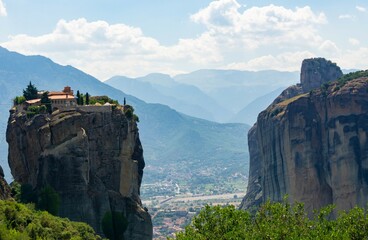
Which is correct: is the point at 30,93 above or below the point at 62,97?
above

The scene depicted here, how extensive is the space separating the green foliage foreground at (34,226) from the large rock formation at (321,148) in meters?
60.7

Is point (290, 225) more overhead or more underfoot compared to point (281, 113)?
more underfoot

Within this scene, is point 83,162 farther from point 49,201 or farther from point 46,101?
point 46,101

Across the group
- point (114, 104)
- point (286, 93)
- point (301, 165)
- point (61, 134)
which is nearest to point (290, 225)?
point (61, 134)

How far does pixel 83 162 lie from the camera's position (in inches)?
2975

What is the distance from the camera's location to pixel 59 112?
7950 centimetres

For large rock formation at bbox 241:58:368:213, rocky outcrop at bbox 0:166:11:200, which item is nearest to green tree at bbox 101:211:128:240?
rocky outcrop at bbox 0:166:11:200

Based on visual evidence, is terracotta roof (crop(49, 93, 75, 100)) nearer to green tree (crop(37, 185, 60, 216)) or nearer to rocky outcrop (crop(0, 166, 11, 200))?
green tree (crop(37, 185, 60, 216))

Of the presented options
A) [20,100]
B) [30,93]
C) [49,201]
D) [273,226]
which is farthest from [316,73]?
[273,226]

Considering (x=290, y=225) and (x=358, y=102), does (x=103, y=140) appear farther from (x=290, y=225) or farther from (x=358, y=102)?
(x=358, y=102)

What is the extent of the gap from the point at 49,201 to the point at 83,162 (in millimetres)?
5295

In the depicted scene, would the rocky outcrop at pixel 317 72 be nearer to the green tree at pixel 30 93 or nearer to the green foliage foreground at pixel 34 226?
the green tree at pixel 30 93

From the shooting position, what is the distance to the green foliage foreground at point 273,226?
48.2m

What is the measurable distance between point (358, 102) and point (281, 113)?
18.5m
